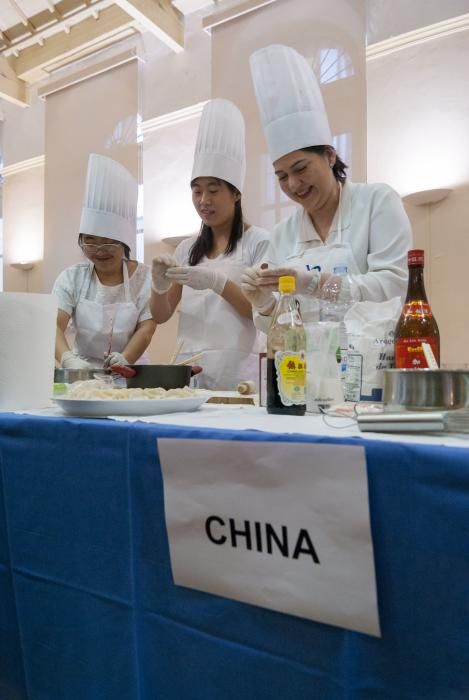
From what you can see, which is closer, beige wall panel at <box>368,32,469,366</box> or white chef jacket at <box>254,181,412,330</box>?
white chef jacket at <box>254,181,412,330</box>

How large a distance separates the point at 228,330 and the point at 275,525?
150 cm

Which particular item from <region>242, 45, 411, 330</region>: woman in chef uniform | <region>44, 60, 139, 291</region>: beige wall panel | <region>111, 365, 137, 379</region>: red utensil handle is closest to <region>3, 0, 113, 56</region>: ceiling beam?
<region>44, 60, 139, 291</region>: beige wall panel

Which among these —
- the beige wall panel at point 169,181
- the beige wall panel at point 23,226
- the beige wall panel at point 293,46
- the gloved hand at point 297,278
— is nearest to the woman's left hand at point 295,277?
the gloved hand at point 297,278

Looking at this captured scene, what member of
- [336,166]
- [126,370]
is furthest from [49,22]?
[126,370]

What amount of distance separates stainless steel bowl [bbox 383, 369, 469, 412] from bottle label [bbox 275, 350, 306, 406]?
15 centimetres

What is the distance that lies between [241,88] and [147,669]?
11.8 ft

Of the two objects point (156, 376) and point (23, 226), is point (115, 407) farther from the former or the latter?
point (23, 226)

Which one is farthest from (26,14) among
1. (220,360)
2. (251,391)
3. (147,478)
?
(147,478)

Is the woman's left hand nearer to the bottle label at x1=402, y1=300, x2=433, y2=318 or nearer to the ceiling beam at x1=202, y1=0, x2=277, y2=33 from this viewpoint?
the bottle label at x1=402, y1=300, x2=433, y2=318

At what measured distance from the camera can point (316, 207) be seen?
4.99 ft

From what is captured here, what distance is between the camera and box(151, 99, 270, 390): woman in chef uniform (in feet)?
6.20

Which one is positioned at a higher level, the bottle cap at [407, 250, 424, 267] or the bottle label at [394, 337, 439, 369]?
the bottle cap at [407, 250, 424, 267]

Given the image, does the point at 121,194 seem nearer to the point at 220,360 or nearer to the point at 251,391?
the point at 220,360

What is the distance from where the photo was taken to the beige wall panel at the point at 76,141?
4.06 meters
